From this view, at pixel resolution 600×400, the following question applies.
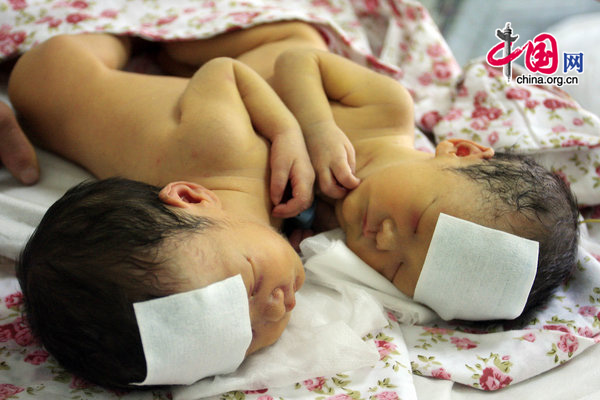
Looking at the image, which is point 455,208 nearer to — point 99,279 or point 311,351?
point 311,351

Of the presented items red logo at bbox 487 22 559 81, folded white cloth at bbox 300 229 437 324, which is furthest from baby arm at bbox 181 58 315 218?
red logo at bbox 487 22 559 81

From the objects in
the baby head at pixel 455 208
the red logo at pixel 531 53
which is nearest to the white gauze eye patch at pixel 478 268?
the baby head at pixel 455 208

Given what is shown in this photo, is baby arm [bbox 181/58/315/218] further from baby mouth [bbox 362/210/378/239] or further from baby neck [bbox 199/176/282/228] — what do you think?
baby mouth [bbox 362/210/378/239]

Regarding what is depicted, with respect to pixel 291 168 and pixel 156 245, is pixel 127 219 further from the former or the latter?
pixel 291 168

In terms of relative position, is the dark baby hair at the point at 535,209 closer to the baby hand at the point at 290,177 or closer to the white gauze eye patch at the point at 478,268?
the white gauze eye patch at the point at 478,268

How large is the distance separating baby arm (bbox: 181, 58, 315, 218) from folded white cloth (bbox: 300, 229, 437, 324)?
125mm

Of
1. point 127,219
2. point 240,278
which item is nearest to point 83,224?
point 127,219

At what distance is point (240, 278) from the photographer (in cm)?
92

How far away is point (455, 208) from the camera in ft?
3.66

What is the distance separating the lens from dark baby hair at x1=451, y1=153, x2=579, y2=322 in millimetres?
1093

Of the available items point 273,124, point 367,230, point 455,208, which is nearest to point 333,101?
point 273,124

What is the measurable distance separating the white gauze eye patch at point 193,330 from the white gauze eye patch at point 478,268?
43cm

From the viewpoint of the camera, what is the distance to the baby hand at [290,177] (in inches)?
49.2

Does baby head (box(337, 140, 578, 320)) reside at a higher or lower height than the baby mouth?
higher
